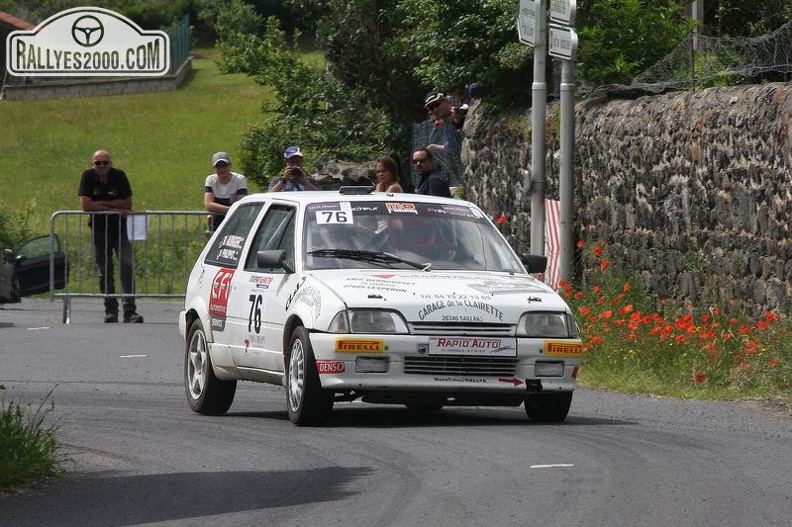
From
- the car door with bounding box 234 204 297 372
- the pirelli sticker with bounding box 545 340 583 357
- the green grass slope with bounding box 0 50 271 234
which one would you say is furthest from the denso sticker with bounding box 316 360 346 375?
the green grass slope with bounding box 0 50 271 234

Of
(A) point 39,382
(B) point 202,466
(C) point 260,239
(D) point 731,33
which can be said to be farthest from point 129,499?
(D) point 731,33

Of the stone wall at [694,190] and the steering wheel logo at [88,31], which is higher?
the steering wheel logo at [88,31]

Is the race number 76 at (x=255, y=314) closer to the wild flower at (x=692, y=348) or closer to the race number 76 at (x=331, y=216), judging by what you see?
the race number 76 at (x=331, y=216)

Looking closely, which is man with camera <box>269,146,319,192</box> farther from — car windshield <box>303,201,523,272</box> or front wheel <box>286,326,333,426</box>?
front wheel <box>286,326,333,426</box>

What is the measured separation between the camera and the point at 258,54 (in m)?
Answer: 33.9

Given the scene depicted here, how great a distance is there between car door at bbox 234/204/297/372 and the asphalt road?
0.42 metres

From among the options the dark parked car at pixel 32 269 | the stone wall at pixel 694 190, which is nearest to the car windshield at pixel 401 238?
the stone wall at pixel 694 190

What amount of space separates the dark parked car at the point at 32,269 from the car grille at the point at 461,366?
40.5ft

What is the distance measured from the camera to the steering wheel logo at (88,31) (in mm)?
40522

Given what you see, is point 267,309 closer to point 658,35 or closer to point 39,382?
point 39,382

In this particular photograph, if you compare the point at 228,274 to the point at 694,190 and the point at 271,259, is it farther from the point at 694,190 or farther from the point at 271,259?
the point at 694,190

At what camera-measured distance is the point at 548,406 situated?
11539 millimetres

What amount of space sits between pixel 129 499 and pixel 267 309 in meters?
3.55

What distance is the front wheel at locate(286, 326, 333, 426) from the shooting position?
10.9 metres
